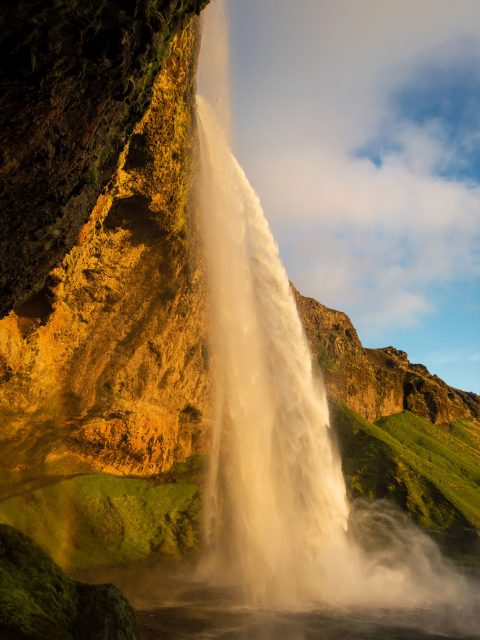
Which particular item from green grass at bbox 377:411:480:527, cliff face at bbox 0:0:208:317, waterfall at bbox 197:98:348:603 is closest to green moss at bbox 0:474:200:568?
waterfall at bbox 197:98:348:603

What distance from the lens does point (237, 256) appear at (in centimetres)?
3275

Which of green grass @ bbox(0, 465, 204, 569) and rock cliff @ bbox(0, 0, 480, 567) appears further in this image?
green grass @ bbox(0, 465, 204, 569)

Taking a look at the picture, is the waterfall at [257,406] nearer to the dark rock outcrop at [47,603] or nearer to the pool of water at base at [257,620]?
the pool of water at base at [257,620]

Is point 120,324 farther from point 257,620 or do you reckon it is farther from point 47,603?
point 47,603

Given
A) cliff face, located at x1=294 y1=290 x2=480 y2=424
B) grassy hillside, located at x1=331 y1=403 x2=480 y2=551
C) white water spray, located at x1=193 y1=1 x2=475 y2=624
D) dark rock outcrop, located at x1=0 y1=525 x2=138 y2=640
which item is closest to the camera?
dark rock outcrop, located at x1=0 y1=525 x2=138 y2=640

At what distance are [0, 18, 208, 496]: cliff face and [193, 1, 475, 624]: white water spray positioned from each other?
3.58 m

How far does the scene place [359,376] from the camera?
81250 millimetres

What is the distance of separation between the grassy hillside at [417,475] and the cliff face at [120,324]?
97.4 ft

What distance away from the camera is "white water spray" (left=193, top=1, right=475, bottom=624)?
27.0 meters

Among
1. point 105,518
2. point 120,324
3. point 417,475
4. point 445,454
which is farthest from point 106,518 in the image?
point 445,454

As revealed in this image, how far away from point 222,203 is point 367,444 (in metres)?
42.4

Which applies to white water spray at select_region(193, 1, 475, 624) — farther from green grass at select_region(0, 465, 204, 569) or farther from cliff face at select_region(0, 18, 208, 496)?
cliff face at select_region(0, 18, 208, 496)

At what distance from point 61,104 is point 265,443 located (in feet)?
89.6

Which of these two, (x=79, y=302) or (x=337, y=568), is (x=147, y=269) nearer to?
(x=79, y=302)
